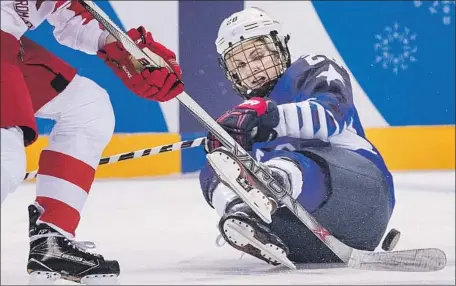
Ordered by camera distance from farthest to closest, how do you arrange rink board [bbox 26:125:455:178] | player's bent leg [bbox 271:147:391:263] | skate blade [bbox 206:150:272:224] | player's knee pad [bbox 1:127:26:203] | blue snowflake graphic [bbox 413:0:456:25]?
1. blue snowflake graphic [bbox 413:0:456:25]
2. rink board [bbox 26:125:455:178]
3. player's bent leg [bbox 271:147:391:263]
4. skate blade [bbox 206:150:272:224]
5. player's knee pad [bbox 1:127:26:203]

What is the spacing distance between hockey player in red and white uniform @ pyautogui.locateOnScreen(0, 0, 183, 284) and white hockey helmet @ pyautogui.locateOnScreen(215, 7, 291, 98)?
0.99 ft

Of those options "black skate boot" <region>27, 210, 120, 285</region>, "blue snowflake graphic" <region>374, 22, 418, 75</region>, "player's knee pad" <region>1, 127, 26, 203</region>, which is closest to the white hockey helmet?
"black skate boot" <region>27, 210, 120, 285</region>

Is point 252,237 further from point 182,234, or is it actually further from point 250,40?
point 182,234

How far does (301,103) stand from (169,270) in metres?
0.36

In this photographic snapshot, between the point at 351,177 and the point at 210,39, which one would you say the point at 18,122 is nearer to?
the point at 210,39

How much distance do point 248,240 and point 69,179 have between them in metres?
0.48

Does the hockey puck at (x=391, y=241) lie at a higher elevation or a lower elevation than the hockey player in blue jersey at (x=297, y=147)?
lower

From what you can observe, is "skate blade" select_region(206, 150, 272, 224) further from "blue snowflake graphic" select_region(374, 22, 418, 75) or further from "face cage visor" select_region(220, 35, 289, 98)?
"blue snowflake graphic" select_region(374, 22, 418, 75)

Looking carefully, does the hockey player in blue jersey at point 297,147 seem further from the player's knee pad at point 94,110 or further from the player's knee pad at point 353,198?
the player's knee pad at point 94,110

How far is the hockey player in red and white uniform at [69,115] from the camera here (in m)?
1.40

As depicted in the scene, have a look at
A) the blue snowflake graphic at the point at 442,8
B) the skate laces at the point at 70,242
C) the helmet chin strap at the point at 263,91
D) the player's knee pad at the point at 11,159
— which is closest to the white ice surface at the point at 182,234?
the skate laces at the point at 70,242

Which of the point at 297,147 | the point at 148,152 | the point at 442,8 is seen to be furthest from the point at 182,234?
the point at 442,8

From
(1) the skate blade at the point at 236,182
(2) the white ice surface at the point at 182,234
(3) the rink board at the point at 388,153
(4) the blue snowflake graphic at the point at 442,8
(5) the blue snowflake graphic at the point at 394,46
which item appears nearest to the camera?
(1) the skate blade at the point at 236,182

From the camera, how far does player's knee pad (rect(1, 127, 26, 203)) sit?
1.28 metres
